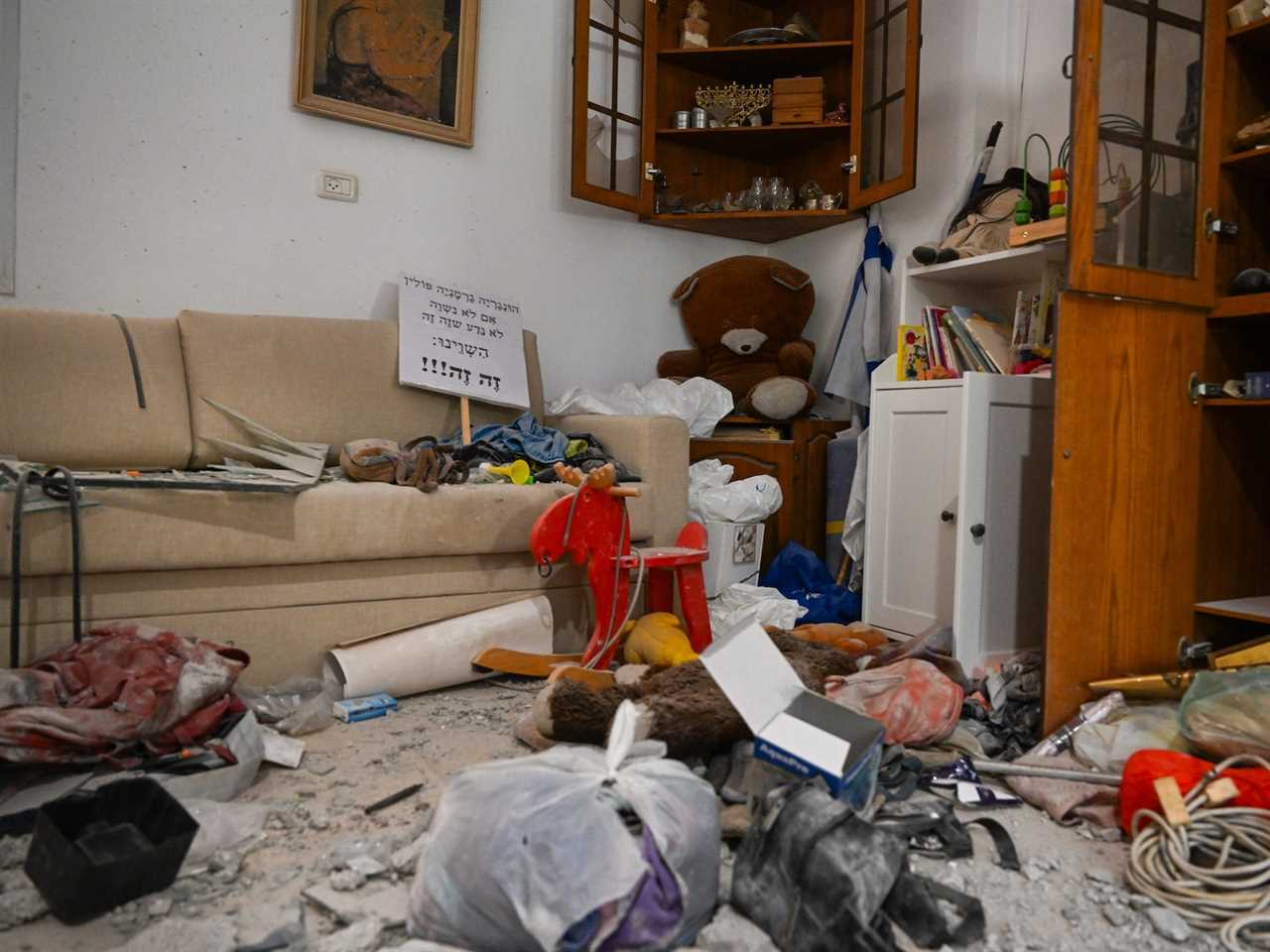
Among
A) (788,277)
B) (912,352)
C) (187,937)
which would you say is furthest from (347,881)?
(788,277)

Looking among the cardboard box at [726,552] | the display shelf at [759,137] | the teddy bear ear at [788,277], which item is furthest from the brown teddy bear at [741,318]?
the cardboard box at [726,552]

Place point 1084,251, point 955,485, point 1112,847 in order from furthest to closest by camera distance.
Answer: point 955,485 < point 1084,251 < point 1112,847

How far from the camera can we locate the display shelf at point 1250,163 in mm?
1790

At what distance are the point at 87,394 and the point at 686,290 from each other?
2.08 meters

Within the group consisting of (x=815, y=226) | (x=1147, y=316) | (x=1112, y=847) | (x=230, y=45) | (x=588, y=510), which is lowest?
(x=1112, y=847)

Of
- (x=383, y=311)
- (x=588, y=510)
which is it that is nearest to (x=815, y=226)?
(x=383, y=311)

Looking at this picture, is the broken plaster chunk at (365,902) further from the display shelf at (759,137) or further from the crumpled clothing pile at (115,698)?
the display shelf at (759,137)

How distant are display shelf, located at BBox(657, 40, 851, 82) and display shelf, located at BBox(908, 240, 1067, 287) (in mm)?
1000

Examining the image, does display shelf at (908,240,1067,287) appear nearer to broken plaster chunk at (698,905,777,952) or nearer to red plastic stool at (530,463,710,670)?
red plastic stool at (530,463,710,670)

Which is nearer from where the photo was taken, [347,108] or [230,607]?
[230,607]

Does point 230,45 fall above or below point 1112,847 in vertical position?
above

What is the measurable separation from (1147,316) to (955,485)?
0.59 meters

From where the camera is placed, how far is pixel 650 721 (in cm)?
135

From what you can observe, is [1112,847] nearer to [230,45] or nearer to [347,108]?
[347,108]
